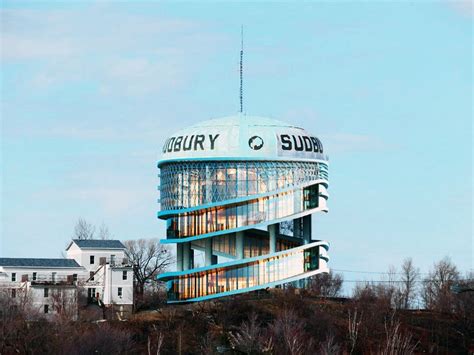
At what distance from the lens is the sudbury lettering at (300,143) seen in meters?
130

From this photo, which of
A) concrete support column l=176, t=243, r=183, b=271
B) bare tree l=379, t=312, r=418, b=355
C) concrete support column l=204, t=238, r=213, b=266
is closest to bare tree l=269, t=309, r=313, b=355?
bare tree l=379, t=312, r=418, b=355

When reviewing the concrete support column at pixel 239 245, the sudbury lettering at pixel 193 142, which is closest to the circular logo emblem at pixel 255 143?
the sudbury lettering at pixel 193 142

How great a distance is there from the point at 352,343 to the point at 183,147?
24662 millimetres

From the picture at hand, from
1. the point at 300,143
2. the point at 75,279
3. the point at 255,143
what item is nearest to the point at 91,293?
the point at 75,279

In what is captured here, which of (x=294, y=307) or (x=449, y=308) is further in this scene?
(x=449, y=308)

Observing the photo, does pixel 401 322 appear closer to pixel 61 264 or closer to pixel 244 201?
pixel 244 201

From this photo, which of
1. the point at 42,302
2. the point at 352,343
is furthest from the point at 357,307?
the point at 42,302

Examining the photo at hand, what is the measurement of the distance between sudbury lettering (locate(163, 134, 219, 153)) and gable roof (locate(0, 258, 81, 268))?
43.6 ft

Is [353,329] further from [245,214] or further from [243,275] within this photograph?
[245,214]

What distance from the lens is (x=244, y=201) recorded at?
129 metres

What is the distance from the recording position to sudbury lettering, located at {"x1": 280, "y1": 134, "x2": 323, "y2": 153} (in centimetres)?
12975

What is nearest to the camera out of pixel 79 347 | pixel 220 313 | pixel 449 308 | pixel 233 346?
pixel 79 347

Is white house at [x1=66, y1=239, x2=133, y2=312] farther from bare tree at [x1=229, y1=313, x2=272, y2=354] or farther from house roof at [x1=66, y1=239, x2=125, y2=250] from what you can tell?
bare tree at [x1=229, y1=313, x2=272, y2=354]

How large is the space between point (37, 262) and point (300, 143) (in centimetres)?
2471
